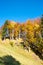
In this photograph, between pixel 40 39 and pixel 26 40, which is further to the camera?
pixel 26 40

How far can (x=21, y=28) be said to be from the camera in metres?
102

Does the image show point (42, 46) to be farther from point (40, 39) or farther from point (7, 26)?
point (7, 26)

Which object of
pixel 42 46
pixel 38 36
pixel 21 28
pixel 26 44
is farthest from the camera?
pixel 21 28

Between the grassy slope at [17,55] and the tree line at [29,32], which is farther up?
the tree line at [29,32]

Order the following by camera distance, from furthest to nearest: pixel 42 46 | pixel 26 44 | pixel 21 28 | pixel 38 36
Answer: pixel 21 28, pixel 26 44, pixel 38 36, pixel 42 46

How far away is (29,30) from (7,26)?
95.0 feet

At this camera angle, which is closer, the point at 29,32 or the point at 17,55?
the point at 17,55

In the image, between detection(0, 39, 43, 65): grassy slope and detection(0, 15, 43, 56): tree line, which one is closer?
detection(0, 39, 43, 65): grassy slope

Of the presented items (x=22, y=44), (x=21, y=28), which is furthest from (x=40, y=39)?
(x=21, y=28)

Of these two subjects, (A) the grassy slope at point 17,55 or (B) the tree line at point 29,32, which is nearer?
(A) the grassy slope at point 17,55

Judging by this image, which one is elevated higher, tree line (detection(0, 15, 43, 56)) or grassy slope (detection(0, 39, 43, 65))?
tree line (detection(0, 15, 43, 56))

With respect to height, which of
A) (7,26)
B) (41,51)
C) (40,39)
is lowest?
(41,51)

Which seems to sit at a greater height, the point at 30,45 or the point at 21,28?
the point at 21,28

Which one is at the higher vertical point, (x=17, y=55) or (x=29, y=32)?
(x=29, y=32)
